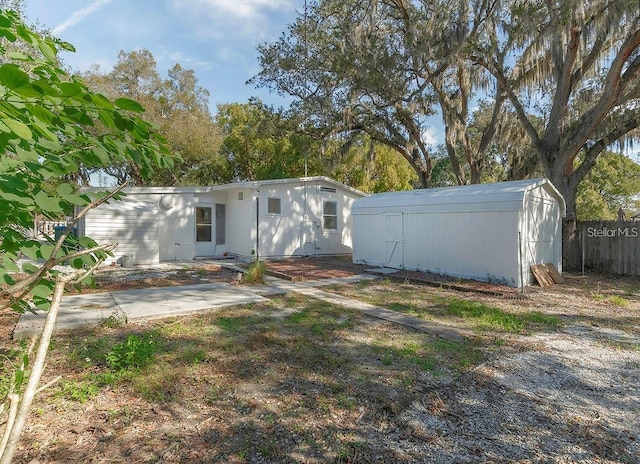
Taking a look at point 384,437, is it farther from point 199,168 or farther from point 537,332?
point 199,168

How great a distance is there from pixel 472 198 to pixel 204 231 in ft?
31.3

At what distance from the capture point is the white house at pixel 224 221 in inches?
457

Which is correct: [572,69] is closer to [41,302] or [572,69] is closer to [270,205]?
[270,205]

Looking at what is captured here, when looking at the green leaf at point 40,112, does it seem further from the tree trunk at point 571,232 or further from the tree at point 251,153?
the tree at point 251,153

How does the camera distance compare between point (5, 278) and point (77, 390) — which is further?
point (77, 390)

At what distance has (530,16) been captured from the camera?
9.77m

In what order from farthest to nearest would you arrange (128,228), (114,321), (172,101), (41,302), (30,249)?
(172,101) → (128,228) → (114,321) → (41,302) → (30,249)

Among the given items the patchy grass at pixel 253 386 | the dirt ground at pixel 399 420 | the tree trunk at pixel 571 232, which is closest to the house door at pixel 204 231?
the patchy grass at pixel 253 386

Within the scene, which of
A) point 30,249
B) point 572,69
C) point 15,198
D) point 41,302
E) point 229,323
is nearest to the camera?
point 15,198

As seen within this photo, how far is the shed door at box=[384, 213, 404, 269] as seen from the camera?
11028 millimetres

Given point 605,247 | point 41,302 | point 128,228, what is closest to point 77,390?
point 41,302

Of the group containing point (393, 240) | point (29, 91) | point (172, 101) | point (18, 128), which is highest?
point (172, 101)

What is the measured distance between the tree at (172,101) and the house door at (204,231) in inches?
239

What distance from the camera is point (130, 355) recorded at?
3.61m
